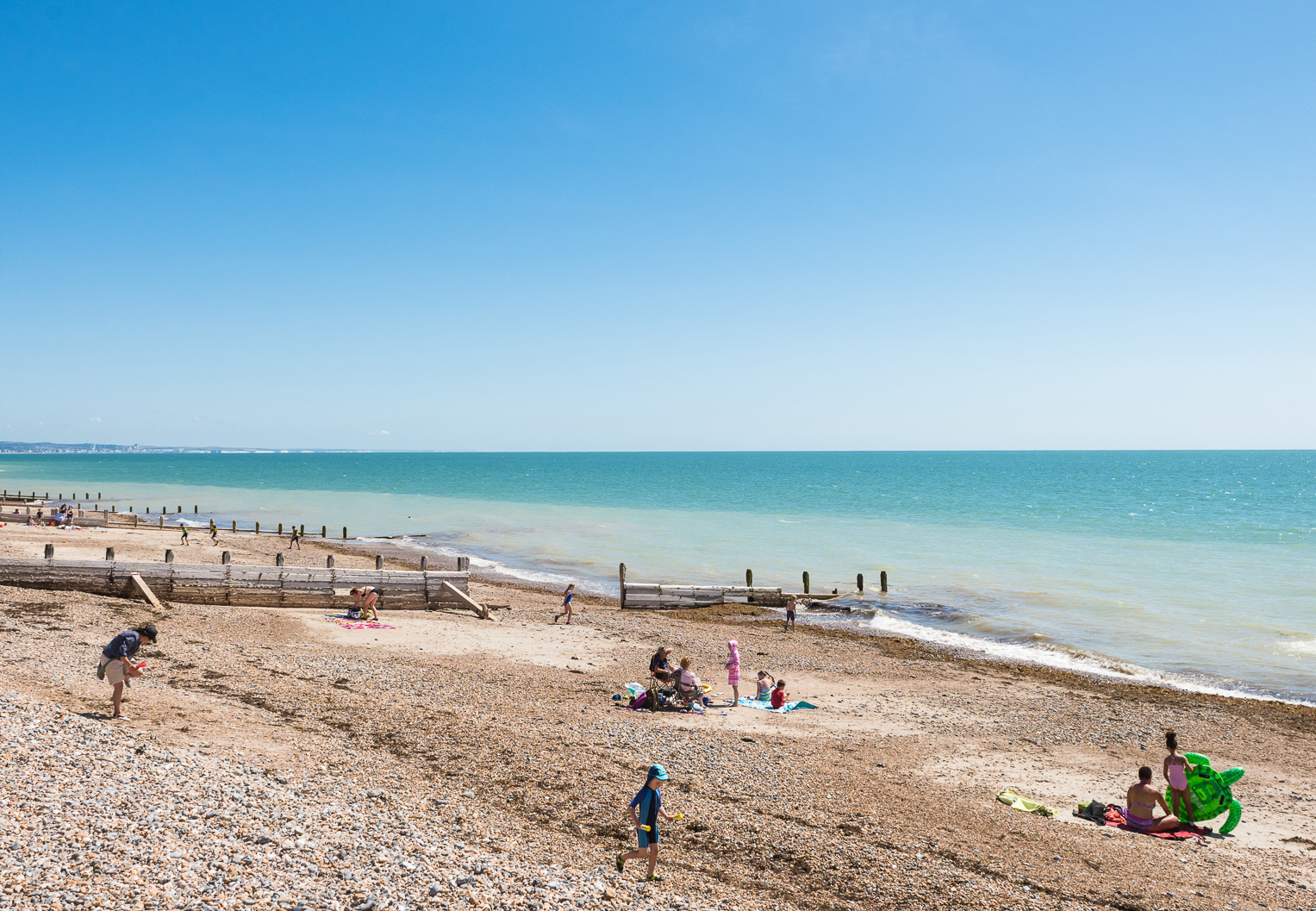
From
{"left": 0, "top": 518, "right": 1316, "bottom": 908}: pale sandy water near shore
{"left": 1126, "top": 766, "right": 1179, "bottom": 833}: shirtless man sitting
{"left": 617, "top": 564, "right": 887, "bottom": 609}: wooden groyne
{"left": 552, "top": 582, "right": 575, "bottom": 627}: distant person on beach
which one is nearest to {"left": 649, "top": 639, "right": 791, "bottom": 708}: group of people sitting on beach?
{"left": 0, "top": 518, "right": 1316, "bottom": 908}: pale sandy water near shore

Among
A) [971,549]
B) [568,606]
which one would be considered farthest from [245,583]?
[971,549]

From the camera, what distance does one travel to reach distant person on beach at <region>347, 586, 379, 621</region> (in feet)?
80.6

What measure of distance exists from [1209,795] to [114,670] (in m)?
18.1

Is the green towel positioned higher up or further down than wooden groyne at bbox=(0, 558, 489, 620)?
further down

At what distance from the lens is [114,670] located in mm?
12461

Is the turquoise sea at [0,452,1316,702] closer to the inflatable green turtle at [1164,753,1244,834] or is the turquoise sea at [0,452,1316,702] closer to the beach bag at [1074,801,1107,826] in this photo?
the inflatable green turtle at [1164,753,1244,834]

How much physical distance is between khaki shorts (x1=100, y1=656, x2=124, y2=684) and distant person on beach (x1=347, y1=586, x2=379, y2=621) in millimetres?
11888

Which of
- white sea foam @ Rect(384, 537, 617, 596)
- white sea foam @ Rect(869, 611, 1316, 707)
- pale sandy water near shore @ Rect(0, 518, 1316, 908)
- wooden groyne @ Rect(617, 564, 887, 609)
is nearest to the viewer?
pale sandy water near shore @ Rect(0, 518, 1316, 908)

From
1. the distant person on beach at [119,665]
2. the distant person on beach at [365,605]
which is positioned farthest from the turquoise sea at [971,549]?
the distant person on beach at [119,665]

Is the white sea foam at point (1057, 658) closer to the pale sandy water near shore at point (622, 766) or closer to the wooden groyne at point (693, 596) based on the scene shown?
the pale sandy water near shore at point (622, 766)

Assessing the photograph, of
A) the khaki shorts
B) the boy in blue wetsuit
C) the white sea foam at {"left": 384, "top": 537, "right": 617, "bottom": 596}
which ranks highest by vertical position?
the khaki shorts

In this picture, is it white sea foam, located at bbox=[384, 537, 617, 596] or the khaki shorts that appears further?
white sea foam, located at bbox=[384, 537, 617, 596]

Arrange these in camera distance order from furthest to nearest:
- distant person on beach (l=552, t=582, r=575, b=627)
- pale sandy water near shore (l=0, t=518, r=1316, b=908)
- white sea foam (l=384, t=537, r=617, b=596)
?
white sea foam (l=384, t=537, r=617, b=596), distant person on beach (l=552, t=582, r=575, b=627), pale sandy water near shore (l=0, t=518, r=1316, b=908)

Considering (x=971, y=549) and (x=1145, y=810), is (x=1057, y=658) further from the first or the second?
(x=971, y=549)
